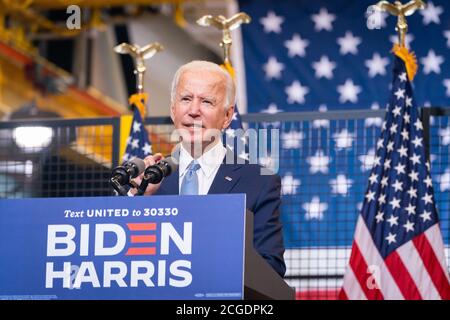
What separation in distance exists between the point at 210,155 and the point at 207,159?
19 millimetres

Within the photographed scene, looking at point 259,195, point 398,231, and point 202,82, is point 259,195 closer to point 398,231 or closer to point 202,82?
point 202,82

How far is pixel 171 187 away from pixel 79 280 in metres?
0.87

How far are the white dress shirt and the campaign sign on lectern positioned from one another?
738 millimetres

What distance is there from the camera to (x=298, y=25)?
25.3ft

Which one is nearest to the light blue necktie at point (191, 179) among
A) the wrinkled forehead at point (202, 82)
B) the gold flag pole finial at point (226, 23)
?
the wrinkled forehead at point (202, 82)

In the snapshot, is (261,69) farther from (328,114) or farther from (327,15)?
(328,114)

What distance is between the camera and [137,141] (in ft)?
20.7

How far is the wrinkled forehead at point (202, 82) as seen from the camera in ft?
12.9

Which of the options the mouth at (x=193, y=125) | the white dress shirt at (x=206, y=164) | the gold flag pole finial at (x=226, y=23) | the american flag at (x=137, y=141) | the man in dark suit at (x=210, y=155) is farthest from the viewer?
the american flag at (x=137, y=141)

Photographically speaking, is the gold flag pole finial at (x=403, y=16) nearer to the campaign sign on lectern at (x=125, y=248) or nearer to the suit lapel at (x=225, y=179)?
the suit lapel at (x=225, y=179)

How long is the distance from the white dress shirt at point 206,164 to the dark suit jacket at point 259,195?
24 mm

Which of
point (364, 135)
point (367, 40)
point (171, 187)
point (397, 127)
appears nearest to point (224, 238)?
point (171, 187)

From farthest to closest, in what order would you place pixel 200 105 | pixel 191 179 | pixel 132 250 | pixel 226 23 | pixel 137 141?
pixel 137 141, pixel 226 23, pixel 200 105, pixel 191 179, pixel 132 250

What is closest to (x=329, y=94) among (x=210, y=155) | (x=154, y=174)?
(x=210, y=155)
